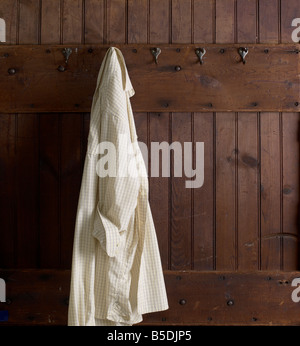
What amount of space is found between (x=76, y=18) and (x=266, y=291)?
1.37 metres

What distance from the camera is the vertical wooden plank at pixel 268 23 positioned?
152cm

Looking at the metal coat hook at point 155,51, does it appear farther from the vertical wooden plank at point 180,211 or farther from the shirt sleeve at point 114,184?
the shirt sleeve at point 114,184

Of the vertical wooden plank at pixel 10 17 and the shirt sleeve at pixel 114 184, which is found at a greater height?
the vertical wooden plank at pixel 10 17

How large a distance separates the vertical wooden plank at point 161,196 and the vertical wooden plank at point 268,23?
52 cm

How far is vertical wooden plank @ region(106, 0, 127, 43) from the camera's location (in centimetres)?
153

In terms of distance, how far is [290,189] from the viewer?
1529 mm

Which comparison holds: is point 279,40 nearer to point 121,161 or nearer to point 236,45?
point 236,45

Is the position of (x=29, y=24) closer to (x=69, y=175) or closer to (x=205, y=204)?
(x=69, y=175)

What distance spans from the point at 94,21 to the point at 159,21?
0.27 meters

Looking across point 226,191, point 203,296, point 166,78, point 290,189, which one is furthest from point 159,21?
point 203,296

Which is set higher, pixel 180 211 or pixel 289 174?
pixel 289 174

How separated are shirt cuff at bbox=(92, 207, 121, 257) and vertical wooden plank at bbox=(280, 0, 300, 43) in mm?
1031

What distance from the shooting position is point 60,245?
1.52 metres

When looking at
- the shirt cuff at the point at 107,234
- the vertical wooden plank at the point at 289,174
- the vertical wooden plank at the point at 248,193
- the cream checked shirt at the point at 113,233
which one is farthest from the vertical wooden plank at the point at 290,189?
the shirt cuff at the point at 107,234
